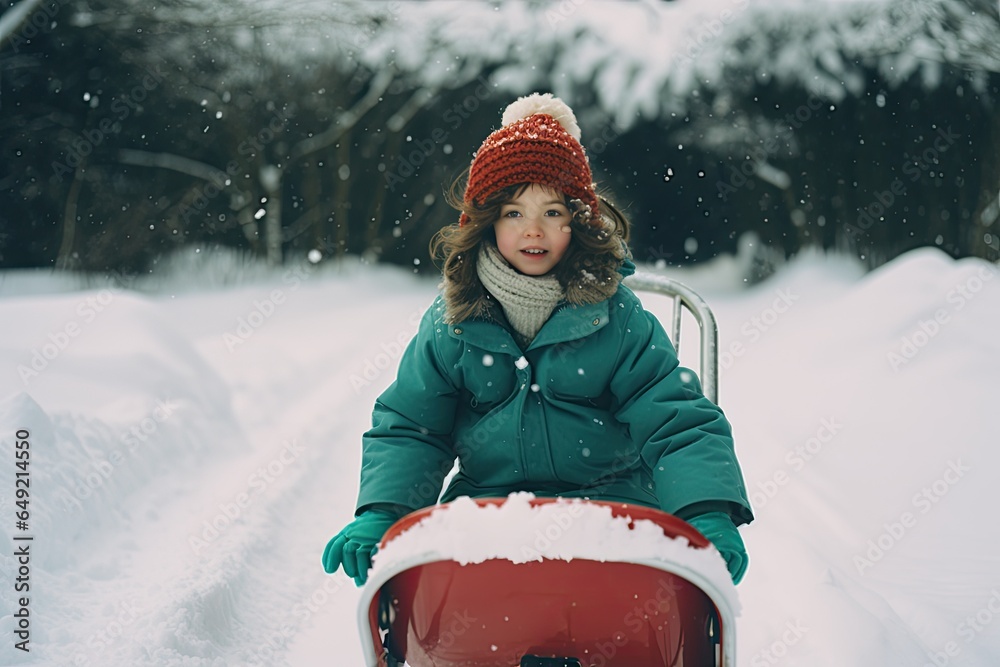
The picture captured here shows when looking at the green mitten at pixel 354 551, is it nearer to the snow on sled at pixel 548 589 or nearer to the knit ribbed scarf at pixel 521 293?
the snow on sled at pixel 548 589

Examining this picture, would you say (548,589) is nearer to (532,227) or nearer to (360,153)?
(532,227)

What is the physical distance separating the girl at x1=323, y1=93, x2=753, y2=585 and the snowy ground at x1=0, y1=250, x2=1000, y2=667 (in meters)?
0.84

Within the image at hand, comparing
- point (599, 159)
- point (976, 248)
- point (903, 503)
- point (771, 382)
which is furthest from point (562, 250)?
point (599, 159)

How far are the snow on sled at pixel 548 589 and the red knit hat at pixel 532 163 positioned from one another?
94 cm

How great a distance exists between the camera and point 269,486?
156 inches

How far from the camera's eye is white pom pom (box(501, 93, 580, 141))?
2.21 m

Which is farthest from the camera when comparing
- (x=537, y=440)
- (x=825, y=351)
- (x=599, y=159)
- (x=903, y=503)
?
(x=599, y=159)

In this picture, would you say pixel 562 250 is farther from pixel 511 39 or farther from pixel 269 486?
pixel 511 39

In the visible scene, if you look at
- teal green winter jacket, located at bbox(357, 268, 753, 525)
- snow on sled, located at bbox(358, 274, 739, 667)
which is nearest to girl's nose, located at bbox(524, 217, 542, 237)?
teal green winter jacket, located at bbox(357, 268, 753, 525)

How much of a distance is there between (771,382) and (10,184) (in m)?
9.94

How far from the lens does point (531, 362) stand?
1.92 meters

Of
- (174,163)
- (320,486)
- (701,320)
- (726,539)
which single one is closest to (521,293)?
(726,539)

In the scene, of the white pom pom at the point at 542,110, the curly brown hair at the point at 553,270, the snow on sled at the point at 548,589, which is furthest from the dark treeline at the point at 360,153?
the snow on sled at the point at 548,589

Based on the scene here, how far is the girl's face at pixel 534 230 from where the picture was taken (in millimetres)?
1953
